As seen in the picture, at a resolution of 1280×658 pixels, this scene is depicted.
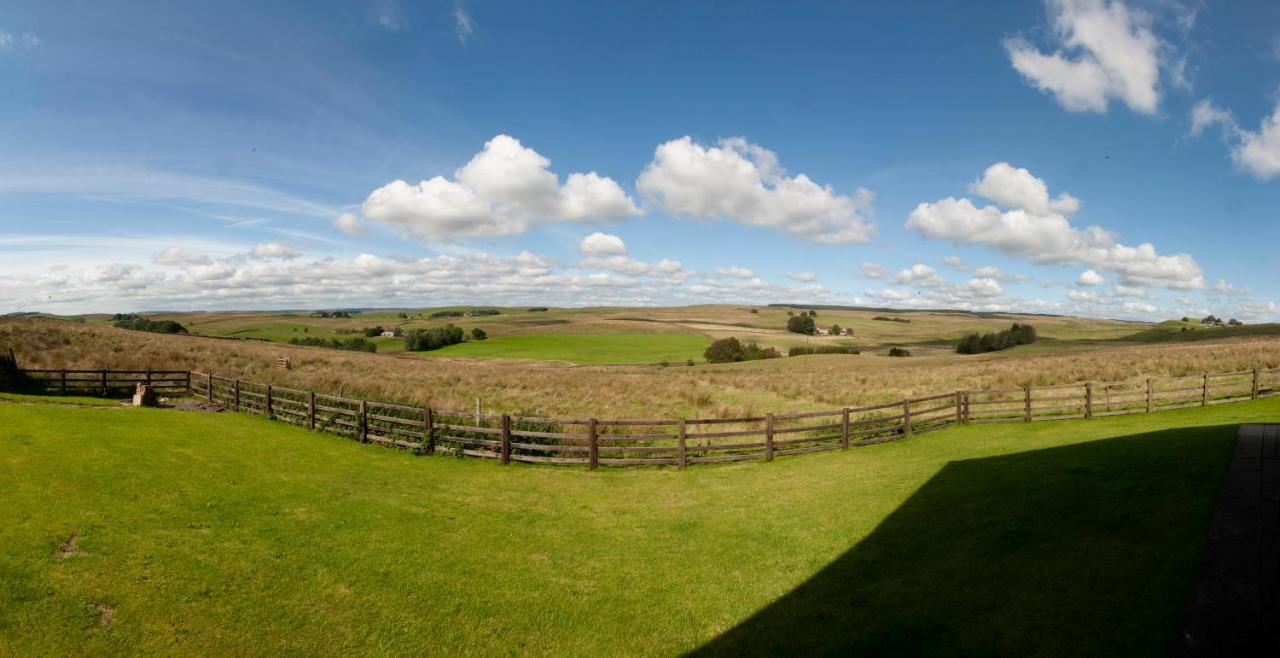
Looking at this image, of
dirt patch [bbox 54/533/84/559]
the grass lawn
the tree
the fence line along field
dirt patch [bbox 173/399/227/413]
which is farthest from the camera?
the grass lawn

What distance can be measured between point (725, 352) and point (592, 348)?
23.3m

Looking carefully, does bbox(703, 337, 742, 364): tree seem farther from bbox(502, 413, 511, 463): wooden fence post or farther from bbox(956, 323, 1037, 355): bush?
bbox(502, 413, 511, 463): wooden fence post

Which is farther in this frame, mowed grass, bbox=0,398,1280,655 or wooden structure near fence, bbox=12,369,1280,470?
wooden structure near fence, bbox=12,369,1280,470

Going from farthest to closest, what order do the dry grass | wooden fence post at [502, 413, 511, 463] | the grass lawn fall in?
the grass lawn → the dry grass → wooden fence post at [502, 413, 511, 463]

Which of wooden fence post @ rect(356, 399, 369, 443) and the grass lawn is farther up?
wooden fence post @ rect(356, 399, 369, 443)

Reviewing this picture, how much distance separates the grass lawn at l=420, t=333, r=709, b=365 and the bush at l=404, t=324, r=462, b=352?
2.47 meters

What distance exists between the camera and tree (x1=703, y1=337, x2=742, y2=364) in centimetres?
7394

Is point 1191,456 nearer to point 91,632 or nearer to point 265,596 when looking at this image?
point 265,596

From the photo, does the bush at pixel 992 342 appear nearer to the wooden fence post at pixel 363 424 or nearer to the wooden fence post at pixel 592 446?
the wooden fence post at pixel 592 446

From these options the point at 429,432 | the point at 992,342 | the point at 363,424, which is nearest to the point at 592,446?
the point at 429,432

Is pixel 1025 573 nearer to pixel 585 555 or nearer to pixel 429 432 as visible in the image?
pixel 585 555

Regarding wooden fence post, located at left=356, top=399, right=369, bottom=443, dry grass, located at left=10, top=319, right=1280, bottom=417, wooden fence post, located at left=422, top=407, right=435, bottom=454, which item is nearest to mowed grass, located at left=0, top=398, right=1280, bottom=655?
wooden fence post, located at left=422, top=407, right=435, bottom=454

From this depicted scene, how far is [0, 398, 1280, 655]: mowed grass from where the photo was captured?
5785mm

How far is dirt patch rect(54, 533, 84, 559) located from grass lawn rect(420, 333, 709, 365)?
62897mm
